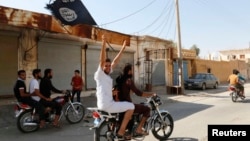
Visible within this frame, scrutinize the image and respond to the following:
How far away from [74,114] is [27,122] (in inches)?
70.6

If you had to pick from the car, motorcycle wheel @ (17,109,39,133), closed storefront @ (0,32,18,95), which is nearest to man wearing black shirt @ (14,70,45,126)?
motorcycle wheel @ (17,109,39,133)

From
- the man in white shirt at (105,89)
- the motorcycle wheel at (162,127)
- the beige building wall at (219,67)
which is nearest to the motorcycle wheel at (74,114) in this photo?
the motorcycle wheel at (162,127)

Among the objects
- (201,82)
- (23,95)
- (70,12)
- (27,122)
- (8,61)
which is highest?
(70,12)

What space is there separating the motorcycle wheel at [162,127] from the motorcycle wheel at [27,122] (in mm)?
3567

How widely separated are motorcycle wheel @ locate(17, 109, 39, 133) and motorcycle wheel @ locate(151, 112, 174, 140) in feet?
11.7

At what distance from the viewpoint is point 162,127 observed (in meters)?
7.47

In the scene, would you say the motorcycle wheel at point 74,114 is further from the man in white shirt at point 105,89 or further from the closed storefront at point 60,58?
the closed storefront at point 60,58

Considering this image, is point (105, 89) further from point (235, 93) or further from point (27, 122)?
point (235, 93)

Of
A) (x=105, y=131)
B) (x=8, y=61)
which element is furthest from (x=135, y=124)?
(x=8, y=61)

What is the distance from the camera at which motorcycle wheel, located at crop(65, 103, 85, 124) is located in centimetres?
1022

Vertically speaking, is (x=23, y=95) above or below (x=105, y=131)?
above

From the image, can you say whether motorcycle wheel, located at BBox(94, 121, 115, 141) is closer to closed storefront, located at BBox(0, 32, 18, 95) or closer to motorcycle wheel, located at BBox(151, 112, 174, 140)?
motorcycle wheel, located at BBox(151, 112, 174, 140)

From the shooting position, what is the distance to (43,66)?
15.0 metres

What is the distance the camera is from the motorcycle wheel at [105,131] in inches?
253
